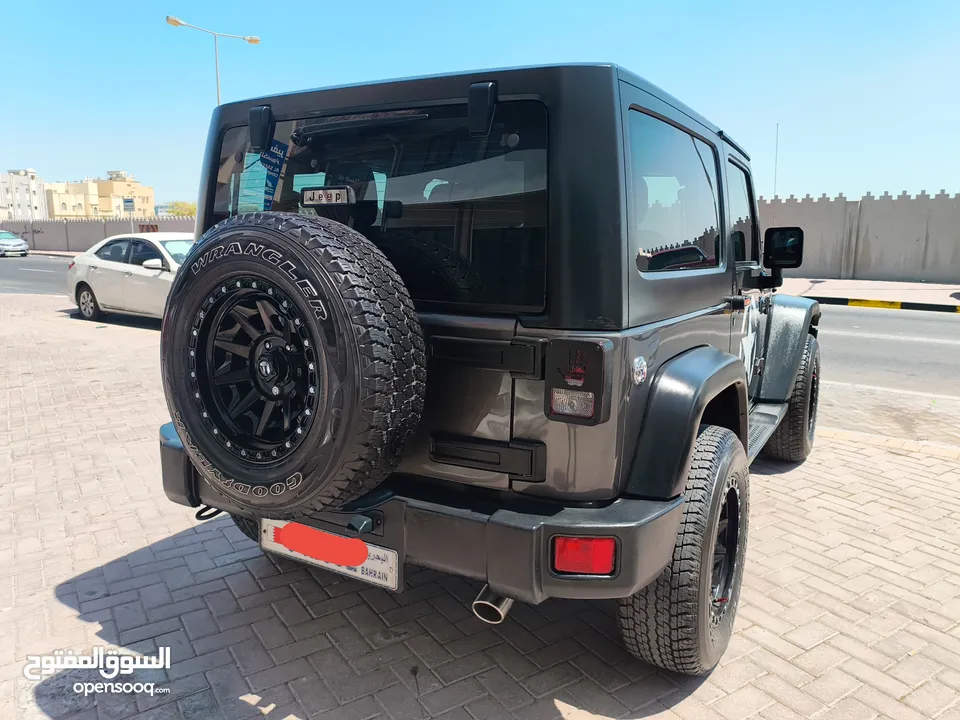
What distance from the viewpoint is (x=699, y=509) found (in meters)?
2.37

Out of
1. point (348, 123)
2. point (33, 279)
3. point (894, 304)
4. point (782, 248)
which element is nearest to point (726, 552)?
point (782, 248)

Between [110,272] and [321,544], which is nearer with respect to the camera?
[321,544]

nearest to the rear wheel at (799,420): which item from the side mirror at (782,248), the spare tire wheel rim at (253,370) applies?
the side mirror at (782,248)

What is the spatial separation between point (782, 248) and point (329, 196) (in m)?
2.84

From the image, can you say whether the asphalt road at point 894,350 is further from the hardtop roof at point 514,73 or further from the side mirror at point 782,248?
the hardtop roof at point 514,73

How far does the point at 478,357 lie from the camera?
2.21 metres

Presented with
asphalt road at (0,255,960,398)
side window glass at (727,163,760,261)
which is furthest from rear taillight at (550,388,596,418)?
asphalt road at (0,255,960,398)

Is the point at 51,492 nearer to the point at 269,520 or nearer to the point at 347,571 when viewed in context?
the point at 269,520

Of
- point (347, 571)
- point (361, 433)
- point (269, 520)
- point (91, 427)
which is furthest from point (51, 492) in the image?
point (361, 433)

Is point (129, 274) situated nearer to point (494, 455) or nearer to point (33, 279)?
point (494, 455)

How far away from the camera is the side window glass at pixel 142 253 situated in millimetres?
10967

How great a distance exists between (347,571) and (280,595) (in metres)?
0.97

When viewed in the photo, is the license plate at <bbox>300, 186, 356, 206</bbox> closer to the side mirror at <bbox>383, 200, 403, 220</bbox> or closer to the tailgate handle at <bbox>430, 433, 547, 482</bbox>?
the side mirror at <bbox>383, 200, 403, 220</bbox>

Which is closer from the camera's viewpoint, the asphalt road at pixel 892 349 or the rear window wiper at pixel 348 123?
the rear window wiper at pixel 348 123
